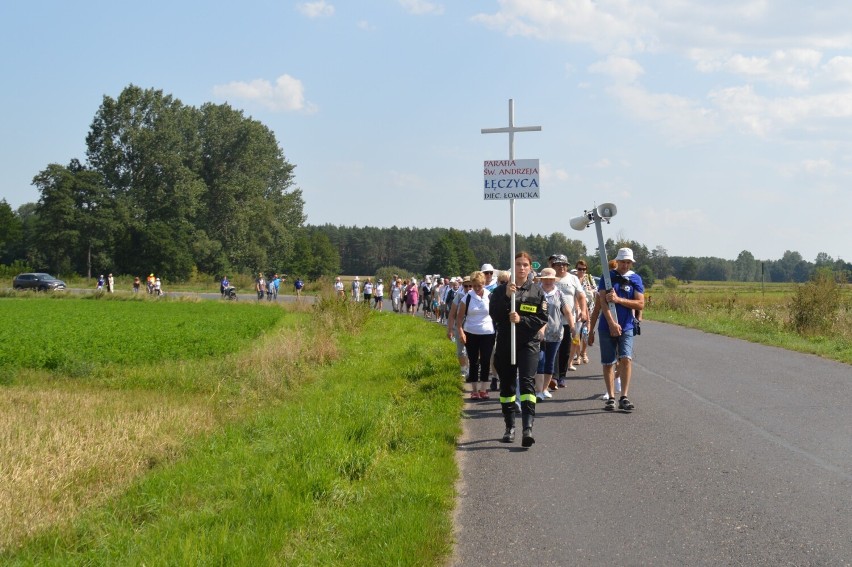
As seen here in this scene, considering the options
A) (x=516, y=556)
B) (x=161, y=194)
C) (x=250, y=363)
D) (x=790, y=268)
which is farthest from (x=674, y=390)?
(x=790, y=268)

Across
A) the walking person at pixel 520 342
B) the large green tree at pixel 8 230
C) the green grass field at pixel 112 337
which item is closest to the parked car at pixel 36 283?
the green grass field at pixel 112 337

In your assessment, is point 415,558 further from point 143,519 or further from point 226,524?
point 143,519

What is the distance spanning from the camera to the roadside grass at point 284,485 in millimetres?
5199

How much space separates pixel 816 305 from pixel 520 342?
1824 centimetres

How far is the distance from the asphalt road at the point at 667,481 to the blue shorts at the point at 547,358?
46cm

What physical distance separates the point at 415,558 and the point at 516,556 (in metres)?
0.65

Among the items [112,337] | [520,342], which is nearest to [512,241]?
[520,342]

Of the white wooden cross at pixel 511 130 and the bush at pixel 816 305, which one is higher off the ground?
the white wooden cross at pixel 511 130

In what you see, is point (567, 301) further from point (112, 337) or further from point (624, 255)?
point (112, 337)

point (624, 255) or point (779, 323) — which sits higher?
point (624, 255)

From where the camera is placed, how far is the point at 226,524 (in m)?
5.64

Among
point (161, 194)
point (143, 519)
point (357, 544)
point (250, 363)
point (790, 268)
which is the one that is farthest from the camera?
point (790, 268)

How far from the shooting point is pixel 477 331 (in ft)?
37.0

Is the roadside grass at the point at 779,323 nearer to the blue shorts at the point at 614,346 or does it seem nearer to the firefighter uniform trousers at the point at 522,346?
the blue shorts at the point at 614,346
